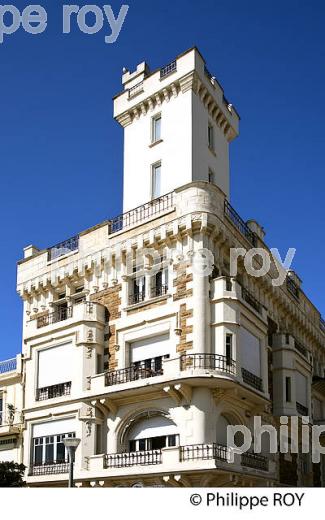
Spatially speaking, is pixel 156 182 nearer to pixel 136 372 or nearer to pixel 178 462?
pixel 136 372

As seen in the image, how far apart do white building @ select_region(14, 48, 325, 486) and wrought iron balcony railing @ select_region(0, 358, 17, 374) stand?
2.02 meters

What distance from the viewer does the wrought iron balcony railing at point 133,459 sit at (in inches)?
1043

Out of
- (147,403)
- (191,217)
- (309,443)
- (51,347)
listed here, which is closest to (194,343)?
(147,403)

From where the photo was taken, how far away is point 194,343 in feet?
88.6

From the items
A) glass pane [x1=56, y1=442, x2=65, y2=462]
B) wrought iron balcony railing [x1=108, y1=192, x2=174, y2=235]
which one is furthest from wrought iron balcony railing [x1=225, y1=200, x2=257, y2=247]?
glass pane [x1=56, y1=442, x2=65, y2=462]

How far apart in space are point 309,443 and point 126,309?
11.5 meters

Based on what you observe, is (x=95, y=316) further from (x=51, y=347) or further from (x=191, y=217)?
(x=191, y=217)

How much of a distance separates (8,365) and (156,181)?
38.1 feet

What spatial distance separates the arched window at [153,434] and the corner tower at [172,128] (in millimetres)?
10659

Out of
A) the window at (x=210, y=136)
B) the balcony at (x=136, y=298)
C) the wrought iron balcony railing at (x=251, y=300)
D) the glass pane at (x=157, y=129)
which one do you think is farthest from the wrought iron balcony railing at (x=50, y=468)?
the window at (x=210, y=136)

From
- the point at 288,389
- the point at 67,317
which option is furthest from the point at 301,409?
the point at 67,317

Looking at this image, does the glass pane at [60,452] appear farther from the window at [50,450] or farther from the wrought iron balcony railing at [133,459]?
the wrought iron balcony railing at [133,459]

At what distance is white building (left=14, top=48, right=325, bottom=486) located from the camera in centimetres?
2678
